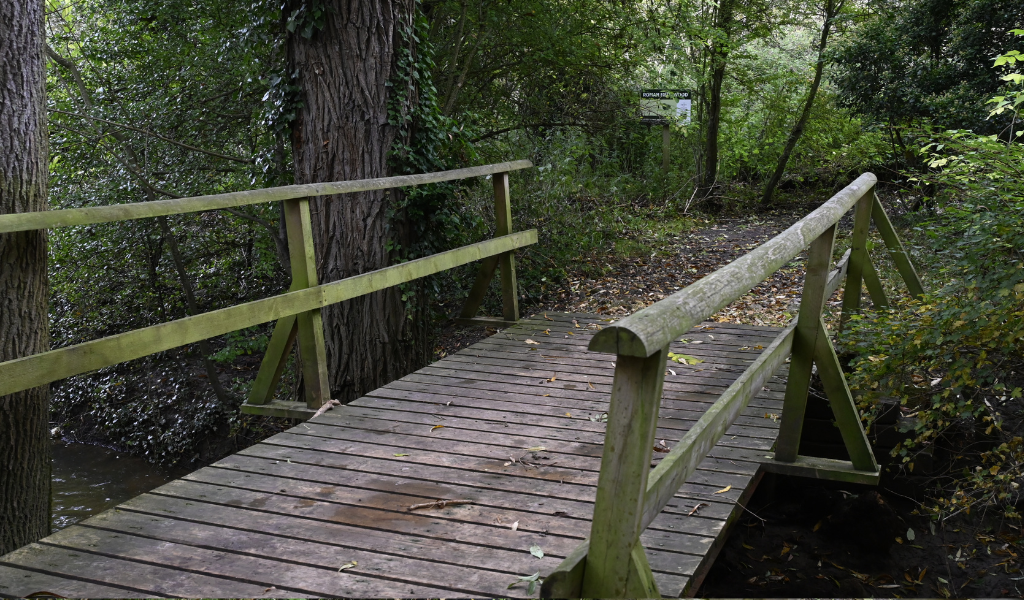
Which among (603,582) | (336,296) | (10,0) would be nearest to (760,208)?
(336,296)

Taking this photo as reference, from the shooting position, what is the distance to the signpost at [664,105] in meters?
12.6

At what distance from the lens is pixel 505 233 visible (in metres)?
6.45

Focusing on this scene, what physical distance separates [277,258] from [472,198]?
7.84 feet

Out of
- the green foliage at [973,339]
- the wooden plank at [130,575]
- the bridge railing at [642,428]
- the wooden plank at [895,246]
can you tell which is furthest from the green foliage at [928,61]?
the wooden plank at [130,575]

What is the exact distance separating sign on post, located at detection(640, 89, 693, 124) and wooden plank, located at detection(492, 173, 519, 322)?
6.33 meters

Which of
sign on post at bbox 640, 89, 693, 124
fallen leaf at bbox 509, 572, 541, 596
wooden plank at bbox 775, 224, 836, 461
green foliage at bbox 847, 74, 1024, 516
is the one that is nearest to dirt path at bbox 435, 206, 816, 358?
sign on post at bbox 640, 89, 693, 124

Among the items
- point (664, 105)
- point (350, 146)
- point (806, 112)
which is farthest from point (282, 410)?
point (806, 112)

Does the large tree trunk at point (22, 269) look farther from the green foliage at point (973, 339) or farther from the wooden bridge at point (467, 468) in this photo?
the green foliage at point (973, 339)

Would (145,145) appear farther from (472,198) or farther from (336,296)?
(336,296)

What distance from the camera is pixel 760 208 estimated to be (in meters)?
15.2

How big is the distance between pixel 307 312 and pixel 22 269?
4.98 feet

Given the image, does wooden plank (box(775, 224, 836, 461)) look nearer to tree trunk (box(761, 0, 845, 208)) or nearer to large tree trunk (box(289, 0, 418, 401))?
large tree trunk (box(289, 0, 418, 401))

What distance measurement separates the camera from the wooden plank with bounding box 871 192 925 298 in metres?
5.67

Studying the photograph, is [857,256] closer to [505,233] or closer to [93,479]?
[505,233]
